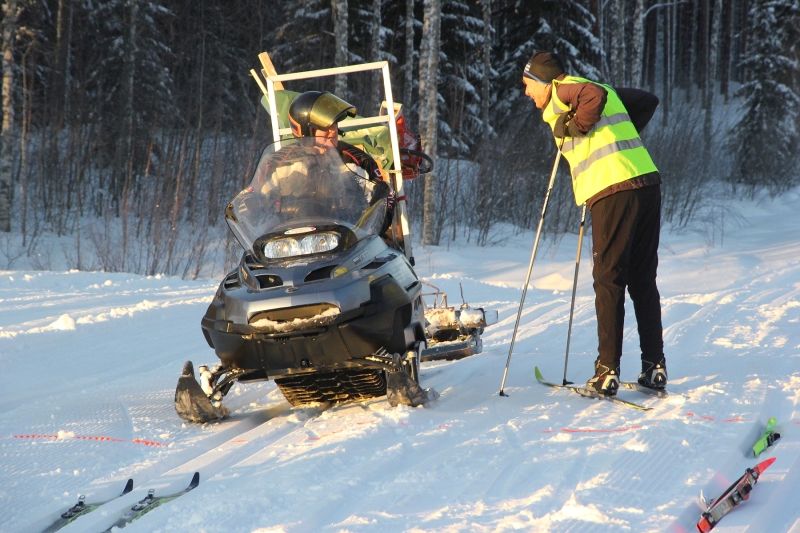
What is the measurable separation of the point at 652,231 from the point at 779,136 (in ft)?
97.2

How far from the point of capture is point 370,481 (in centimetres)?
316

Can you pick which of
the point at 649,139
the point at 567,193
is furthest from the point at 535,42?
the point at 567,193

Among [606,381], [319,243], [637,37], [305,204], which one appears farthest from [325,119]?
[637,37]

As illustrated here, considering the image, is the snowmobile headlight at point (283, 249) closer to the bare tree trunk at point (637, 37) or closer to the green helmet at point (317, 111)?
the green helmet at point (317, 111)

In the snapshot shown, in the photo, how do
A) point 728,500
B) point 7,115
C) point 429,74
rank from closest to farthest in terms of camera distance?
1. point 728,500
2. point 429,74
3. point 7,115

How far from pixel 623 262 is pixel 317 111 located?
221 centimetres

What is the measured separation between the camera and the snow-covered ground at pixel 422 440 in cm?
280

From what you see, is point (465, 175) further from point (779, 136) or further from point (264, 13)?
point (779, 136)

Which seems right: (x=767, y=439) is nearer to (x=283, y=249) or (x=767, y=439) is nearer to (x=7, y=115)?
(x=283, y=249)

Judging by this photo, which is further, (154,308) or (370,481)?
(154,308)

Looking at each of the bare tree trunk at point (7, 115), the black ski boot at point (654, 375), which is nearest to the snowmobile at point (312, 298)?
the black ski boot at point (654, 375)

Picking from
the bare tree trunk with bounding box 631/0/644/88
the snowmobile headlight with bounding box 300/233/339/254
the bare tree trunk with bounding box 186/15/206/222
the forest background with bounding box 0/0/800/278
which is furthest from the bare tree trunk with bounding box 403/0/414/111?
the snowmobile headlight with bounding box 300/233/339/254

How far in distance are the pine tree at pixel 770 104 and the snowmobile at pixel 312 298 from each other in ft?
90.3

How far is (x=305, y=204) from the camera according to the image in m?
4.56
